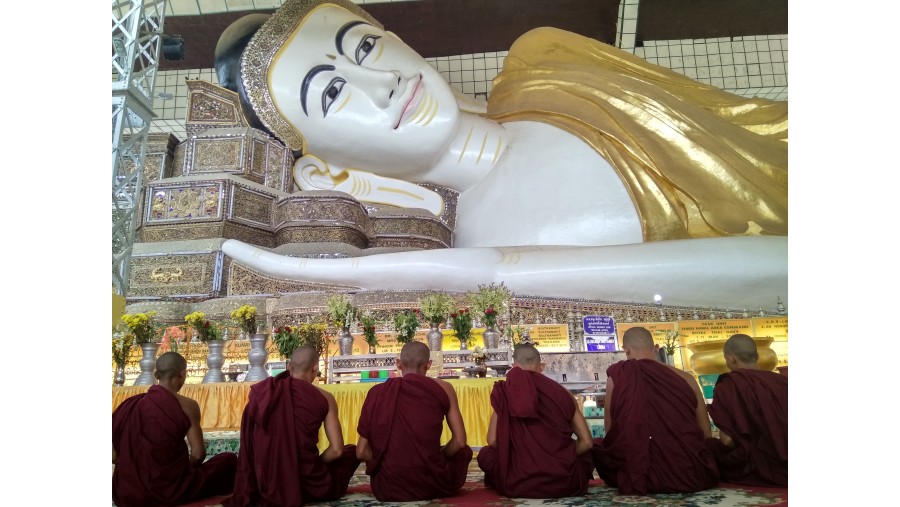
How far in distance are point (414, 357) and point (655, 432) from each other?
2.88ft

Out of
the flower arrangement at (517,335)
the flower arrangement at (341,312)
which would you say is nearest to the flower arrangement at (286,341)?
the flower arrangement at (341,312)

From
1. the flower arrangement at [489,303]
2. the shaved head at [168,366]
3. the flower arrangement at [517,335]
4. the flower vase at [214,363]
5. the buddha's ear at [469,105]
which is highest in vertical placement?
the buddha's ear at [469,105]

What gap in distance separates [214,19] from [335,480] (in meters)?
8.56

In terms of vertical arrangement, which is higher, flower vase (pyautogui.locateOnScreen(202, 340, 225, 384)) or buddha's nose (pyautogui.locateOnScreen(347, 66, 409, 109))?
buddha's nose (pyautogui.locateOnScreen(347, 66, 409, 109))

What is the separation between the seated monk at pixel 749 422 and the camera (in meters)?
2.13

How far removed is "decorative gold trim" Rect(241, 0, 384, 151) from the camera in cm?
570

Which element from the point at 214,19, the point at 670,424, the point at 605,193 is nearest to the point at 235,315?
the point at 670,424

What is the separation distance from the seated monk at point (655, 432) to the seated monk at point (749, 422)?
0.09 metres

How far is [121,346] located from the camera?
373 cm

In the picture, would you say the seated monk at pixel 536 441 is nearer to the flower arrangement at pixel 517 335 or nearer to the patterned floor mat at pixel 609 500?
the patterned floor mat at pixel 609 500

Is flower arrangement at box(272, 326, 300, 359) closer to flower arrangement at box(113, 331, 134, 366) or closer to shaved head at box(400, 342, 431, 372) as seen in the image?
flower arrangement at box(113, 331, 134, 366)

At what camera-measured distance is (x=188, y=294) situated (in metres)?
4.96

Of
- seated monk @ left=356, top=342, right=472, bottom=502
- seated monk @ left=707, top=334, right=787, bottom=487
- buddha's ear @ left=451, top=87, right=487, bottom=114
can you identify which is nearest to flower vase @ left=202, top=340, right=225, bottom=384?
seated monk @ left=356, top=342, right=472, bottom=502

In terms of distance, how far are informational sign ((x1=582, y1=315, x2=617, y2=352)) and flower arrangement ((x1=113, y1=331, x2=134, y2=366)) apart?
113 inches
